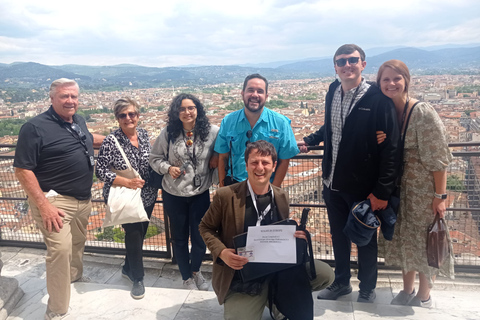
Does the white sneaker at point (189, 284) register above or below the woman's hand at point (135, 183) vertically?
below

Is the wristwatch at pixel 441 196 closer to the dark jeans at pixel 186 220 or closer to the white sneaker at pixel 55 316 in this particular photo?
the dark jeans at pixel 186 220

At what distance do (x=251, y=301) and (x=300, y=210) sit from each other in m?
1.55

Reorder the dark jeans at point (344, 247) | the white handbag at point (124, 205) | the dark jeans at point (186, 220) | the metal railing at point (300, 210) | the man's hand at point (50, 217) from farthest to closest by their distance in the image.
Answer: the metal railing at point (300, 210) < the dark jeans at point (186, 220) < the white handbag at point (124, 205) < the dark jeans at point (344, 247) < the man's hand at point (50, 217)

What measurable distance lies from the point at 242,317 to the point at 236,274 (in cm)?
25

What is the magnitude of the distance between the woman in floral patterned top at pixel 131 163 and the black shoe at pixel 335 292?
Result: 1423mm

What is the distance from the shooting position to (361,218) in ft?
7.66

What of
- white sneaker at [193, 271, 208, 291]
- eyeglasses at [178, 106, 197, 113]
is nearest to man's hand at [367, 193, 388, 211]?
eyeglasses at [178, 106, 197, 113]

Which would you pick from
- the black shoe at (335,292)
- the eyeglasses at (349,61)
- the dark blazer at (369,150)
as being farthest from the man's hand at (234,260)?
the eyeglasses at (349,61)

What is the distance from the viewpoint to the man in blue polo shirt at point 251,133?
2.63 metres

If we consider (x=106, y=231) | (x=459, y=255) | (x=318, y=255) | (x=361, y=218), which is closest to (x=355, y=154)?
(x=361, y=218)

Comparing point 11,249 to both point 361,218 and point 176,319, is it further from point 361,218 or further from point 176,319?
point 361,218

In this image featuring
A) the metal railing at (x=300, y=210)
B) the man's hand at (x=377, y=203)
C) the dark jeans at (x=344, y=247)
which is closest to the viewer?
the man's hand at (x=377, y=203)

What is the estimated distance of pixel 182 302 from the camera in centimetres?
262

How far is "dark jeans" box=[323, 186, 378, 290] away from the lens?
101 inches
